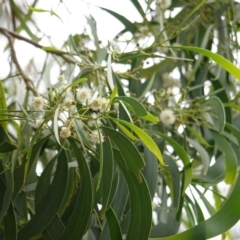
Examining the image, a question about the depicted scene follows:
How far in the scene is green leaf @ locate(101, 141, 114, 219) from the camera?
0.65 metres

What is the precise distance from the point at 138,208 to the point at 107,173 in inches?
2.6

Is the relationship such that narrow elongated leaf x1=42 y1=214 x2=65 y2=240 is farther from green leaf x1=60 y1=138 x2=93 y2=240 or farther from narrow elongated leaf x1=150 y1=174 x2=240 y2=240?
narrow elongated leaf x1=150 y1=174 x2=240 y2=240

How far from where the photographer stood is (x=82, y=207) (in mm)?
684

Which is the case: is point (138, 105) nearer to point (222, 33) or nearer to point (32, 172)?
point (32, 172)

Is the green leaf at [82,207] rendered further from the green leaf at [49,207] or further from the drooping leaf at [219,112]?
the drooping leaf at [219,112]

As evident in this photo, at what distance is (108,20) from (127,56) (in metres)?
0.69

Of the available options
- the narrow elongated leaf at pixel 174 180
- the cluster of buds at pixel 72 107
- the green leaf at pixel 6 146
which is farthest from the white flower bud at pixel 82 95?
the narrow elongated leaf at pixel 174 180

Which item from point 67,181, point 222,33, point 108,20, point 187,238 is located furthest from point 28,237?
point 108,20

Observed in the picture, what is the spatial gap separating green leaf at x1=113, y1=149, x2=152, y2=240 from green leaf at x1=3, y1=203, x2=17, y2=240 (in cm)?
14

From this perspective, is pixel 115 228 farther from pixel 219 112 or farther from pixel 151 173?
pixel 219 112

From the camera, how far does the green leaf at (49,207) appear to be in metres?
0.69

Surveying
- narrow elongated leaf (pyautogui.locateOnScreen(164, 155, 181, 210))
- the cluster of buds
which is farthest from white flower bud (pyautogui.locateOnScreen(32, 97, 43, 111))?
narrow elongated leaf (pyautogui.locateOnScreen(164, 155, 181, 210))

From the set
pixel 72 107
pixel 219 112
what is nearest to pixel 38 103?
pixel 72 107

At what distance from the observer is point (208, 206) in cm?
85
